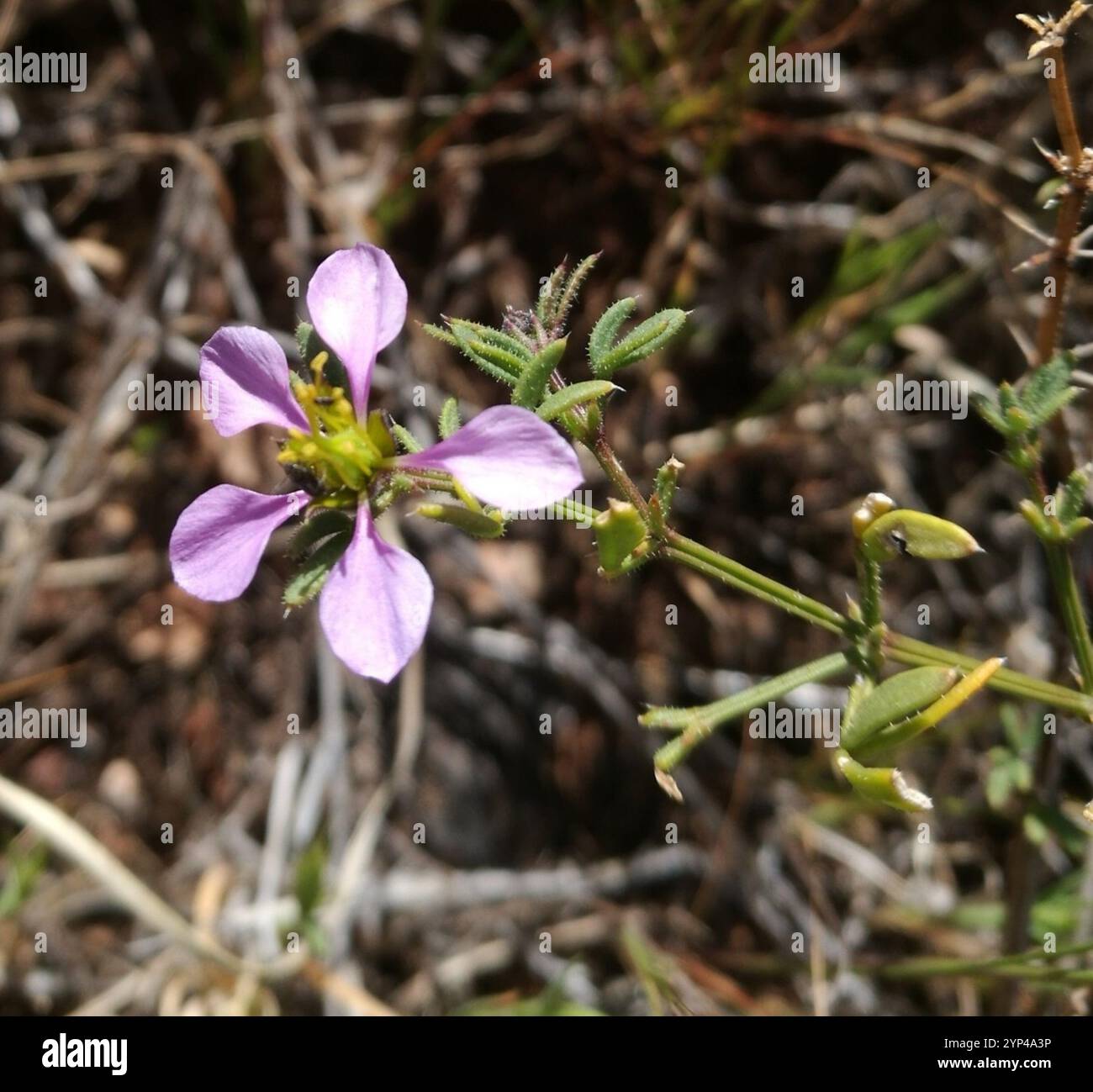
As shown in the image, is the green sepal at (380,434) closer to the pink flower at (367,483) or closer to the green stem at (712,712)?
the pink flower at (367,483)

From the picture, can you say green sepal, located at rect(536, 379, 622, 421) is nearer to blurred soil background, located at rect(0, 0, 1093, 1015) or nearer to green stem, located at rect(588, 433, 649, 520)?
green stem, located at rect(588, 433, 649, 520)

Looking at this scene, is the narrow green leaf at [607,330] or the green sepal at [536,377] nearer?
the green sepal at [536,377]

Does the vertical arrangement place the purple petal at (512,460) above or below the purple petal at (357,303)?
below

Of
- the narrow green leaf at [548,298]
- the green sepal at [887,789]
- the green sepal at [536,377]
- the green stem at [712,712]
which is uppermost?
the narrow green leaf at [548,298]

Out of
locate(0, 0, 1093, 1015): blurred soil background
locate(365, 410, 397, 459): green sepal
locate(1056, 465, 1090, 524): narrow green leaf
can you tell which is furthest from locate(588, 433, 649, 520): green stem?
locate(0, 0, 1093, 1015): blurred soil background

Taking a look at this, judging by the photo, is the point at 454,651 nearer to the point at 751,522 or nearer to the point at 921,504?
the point at 751,522

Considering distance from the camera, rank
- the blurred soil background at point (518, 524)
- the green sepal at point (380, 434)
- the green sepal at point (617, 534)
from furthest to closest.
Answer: the blurred soil background at point (518, 524) → the green sepal at point (380, 434) → the green sepal at point (617, 534)

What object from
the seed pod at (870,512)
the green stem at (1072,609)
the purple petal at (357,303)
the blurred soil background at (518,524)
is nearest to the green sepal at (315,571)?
the purple petal at (357,303)

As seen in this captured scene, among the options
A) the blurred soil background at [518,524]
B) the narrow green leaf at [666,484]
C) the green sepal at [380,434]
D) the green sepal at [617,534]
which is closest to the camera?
the green sepal at [617,534]
